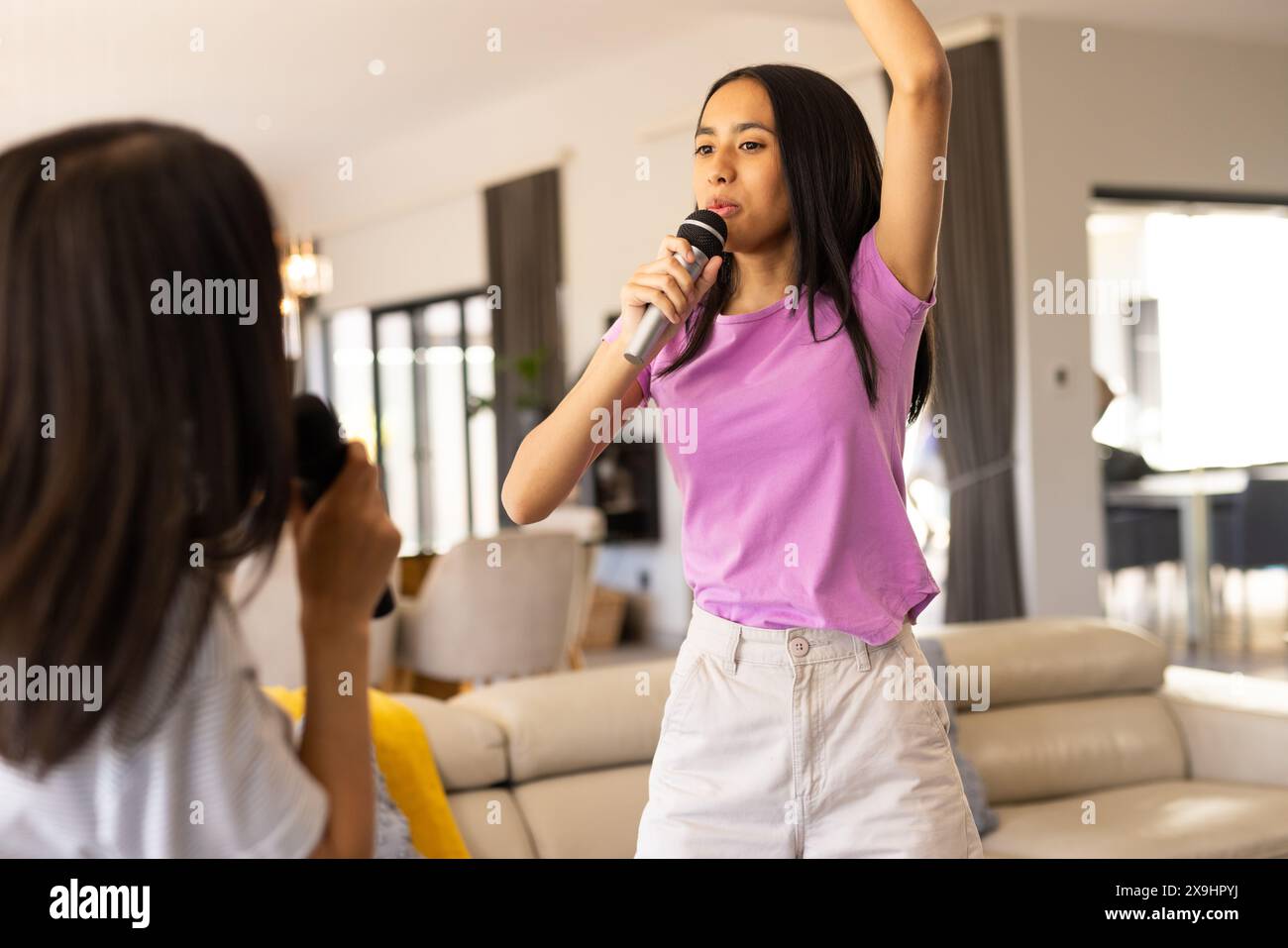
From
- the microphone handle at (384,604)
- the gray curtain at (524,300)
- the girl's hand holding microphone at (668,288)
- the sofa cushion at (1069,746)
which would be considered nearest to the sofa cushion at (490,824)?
the sofa cushion at (1069,746)

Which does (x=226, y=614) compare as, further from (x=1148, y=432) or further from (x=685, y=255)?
(x=1148, y=432)

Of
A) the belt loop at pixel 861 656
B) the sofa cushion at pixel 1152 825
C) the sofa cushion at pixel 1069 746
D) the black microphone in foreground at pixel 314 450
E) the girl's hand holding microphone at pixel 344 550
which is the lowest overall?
the sofa cushion at pixel 1152 825

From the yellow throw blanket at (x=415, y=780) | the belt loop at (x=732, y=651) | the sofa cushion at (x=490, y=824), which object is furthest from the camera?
the sofa cushion at (x=490, y=824)

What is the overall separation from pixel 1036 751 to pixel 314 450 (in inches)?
104

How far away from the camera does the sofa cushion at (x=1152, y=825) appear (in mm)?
2715

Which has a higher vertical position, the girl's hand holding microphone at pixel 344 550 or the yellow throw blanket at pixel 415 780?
the girl's hand holding microphone at pixel 344 550

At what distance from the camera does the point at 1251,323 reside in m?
7.38

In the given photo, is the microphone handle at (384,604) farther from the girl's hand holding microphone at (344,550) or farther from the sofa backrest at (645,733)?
the sofa backrest at (645,733)

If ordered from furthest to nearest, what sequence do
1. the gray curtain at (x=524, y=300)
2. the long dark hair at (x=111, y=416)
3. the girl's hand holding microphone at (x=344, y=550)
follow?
the gray curtain at (x=524, y=300), the girl's hand holding microphone at (x=344, y=550), the long dark hair at (x=111, y=416)

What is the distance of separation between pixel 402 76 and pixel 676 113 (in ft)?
5.92

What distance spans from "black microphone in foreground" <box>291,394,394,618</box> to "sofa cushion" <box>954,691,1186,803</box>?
2480 millimetres

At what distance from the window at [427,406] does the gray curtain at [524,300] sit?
0.32 metres

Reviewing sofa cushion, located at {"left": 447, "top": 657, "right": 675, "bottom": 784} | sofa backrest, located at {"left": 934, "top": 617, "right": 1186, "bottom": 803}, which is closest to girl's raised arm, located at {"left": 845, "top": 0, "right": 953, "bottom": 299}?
sofa cushion, located at {"left": 447, "top": 657, "right": 675, "bottom": 784}

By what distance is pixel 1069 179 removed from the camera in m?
5.99
